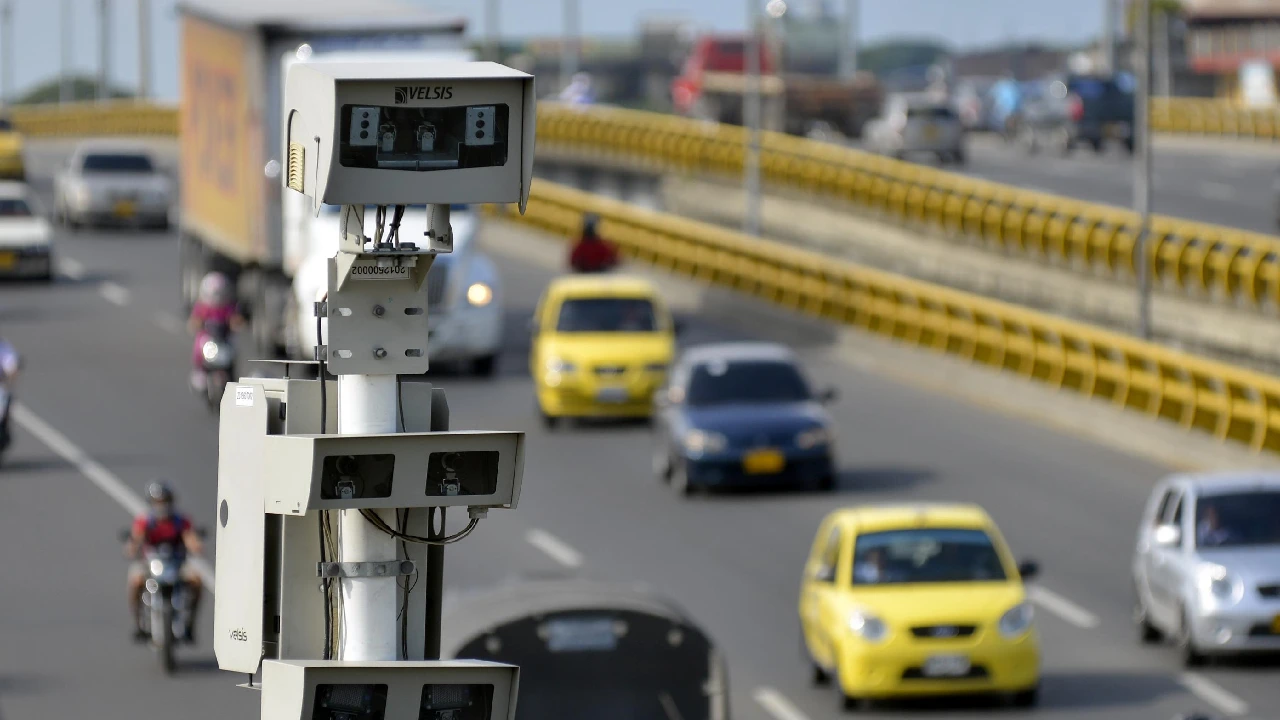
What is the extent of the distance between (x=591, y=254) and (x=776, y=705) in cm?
2142

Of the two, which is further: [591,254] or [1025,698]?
[591,254]

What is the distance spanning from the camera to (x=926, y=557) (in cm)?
2008

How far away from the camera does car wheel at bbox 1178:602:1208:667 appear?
20625 mm

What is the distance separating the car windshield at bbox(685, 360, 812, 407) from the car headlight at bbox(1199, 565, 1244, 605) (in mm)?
9141

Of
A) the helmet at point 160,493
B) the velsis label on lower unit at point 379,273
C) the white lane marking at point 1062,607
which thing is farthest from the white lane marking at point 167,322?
the velsis label on lower unit at point 379,273

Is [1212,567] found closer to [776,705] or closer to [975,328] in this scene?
[776,705]

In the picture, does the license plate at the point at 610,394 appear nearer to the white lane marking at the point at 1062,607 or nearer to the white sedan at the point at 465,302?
the white sedan at the point at 465,302

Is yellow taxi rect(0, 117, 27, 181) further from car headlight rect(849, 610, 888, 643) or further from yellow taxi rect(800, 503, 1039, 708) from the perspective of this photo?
car headlight rect(849, 610, 888, 643)

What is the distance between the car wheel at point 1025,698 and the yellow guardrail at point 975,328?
1010 centimetres

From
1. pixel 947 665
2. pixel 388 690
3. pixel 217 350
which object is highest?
pixel 388 690

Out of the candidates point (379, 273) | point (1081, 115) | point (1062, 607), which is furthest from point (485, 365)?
point (1081, 115)

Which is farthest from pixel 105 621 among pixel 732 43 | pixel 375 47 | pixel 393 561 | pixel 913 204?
pixel 732 43

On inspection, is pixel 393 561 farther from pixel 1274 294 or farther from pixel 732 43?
pixel 732 43

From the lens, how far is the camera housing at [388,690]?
582cm
